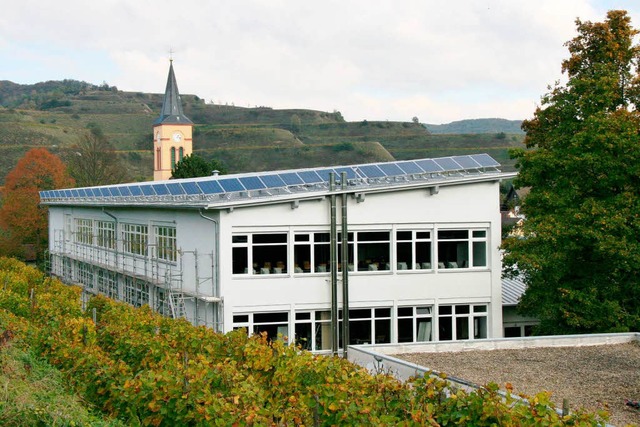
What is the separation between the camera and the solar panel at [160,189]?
3275 cm

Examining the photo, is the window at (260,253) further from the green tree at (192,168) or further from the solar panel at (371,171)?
the green tree at (192,168)

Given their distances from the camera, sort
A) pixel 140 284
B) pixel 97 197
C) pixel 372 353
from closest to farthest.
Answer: pixel 372 353 → pixel 140 284 → pixel 97 197

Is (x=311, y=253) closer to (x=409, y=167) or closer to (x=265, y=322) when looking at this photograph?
(x=265, y=322)

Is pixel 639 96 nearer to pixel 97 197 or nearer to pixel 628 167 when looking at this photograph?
pixel 628 167

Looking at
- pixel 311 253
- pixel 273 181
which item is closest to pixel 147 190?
pixel 273 181

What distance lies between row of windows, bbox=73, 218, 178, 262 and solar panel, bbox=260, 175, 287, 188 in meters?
3.80

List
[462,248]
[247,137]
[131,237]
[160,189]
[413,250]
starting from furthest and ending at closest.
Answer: [247,137] → [160,189] → [131,237] → [462,248] → [413,250]

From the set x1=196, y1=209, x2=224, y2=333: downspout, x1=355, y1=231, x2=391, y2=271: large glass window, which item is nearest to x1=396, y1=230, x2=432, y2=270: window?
x1=355, y1=231, x2=391, y2=271: large glass window

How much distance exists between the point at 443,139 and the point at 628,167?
12240cm

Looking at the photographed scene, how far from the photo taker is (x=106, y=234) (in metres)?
38.0

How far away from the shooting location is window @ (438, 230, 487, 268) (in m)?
26.0

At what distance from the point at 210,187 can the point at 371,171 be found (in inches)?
203

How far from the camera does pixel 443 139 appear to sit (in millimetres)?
145375

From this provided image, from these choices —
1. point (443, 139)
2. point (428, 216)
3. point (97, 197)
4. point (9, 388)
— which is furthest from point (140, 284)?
point (443, 139)
